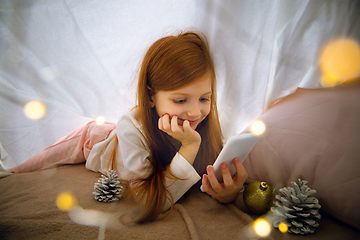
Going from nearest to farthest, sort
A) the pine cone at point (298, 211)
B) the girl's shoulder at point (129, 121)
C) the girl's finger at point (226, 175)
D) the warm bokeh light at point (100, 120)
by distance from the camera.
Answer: the pine cone at point (298, 211), the girl's finger at point (226, 175), the girl's shoulder at point (129, 121), the warm bokeh light at point (100, 120)

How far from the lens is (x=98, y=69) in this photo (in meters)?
1.06

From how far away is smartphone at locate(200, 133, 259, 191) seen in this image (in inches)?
25.6

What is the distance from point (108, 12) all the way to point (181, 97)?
59 cm

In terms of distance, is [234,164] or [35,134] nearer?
[234,164]

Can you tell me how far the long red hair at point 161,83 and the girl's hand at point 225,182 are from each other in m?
0.18

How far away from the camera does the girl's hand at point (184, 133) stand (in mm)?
741

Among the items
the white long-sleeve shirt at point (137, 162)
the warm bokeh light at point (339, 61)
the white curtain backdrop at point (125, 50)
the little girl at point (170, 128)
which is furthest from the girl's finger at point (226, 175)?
the warm bokeh light at point (339, 61)

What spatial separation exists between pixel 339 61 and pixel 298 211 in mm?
582

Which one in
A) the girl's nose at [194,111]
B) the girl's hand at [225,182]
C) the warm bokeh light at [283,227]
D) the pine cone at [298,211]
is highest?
the girl's nose at [194,111]

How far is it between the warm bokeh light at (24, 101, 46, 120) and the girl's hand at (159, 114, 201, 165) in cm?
70

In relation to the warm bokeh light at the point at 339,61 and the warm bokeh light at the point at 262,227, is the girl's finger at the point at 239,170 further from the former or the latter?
the warm bokeh light at the point at 339,61

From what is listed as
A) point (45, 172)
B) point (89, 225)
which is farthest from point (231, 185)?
point (45, 172)

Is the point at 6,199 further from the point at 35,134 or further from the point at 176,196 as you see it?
the point at 176,196

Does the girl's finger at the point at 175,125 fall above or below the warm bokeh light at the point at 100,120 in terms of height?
below
